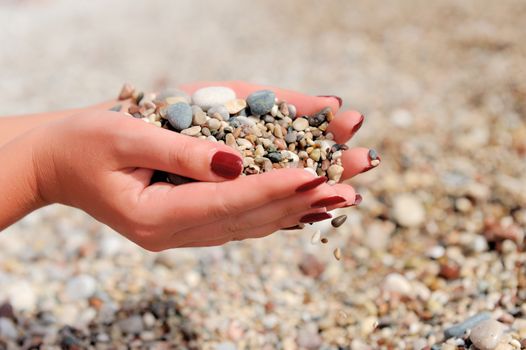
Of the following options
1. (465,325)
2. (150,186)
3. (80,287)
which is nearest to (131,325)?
(80,287)

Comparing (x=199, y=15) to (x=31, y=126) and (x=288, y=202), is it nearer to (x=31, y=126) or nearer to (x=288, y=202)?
(x=31, y=126)

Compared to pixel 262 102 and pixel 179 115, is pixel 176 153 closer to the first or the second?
pixel 179 115

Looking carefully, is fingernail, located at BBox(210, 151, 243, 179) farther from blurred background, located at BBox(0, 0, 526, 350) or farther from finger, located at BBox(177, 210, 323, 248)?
blurred background, located at BBox(0, 0, 526, 350)

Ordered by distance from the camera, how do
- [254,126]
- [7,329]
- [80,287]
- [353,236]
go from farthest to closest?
[353,236], [80,287], [7,329], [254,126]

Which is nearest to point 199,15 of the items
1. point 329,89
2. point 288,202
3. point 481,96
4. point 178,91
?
point 329,89

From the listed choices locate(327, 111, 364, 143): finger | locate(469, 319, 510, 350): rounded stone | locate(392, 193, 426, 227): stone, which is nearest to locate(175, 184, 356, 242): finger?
locate(327, 111, 364, 143): finger

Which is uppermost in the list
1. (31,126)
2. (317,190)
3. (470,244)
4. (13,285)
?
(317,190)
